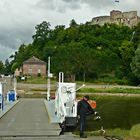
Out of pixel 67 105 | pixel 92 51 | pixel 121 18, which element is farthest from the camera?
pixel 121 18

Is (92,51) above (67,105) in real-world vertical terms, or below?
above

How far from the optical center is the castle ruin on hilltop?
168 meters

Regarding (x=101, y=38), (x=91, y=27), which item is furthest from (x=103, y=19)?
(x=101, y=38)

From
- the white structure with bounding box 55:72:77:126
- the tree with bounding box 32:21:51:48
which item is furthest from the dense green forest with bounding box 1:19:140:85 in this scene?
the white structure with bounding box 55:72:77:126

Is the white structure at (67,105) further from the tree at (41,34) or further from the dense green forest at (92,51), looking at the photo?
the tree at (41,34)

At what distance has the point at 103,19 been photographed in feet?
584

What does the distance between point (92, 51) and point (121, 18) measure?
46.2 m

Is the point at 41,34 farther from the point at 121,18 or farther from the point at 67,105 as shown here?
the point at 67,105

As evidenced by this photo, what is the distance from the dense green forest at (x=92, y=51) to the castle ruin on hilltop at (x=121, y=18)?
262 inches

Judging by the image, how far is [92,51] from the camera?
129 meters

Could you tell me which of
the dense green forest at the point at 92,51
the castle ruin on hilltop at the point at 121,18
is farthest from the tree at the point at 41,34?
the castle ruin on hilltop at the point at 121,18

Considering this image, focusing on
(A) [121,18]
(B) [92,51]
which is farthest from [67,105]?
(A) [121,18]

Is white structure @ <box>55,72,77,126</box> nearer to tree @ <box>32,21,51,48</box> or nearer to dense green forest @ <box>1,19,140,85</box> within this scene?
dense green forest @ <box>1,19,140,85</box>

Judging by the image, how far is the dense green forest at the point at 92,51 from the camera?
120m
